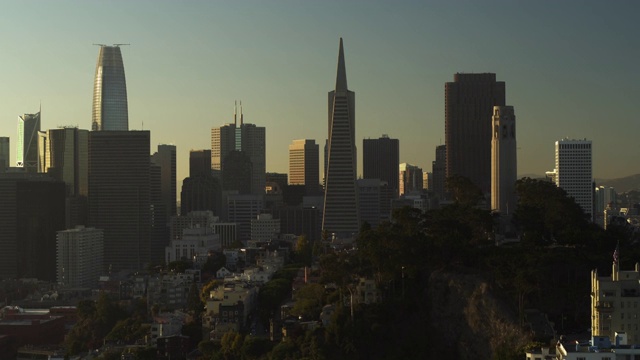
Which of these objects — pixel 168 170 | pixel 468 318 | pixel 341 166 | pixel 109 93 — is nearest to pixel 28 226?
pixel 341 166

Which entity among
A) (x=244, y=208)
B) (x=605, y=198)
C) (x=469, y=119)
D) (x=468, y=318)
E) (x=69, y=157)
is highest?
(x=469, y=119)

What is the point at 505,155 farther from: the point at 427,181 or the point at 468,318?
the point at 427,181

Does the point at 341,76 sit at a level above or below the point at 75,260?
above

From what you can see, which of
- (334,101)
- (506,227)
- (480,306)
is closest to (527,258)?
(480,306)

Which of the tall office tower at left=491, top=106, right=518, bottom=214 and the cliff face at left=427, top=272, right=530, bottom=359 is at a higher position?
the tall office tower at left=491, top=106, right=518, bottom=214

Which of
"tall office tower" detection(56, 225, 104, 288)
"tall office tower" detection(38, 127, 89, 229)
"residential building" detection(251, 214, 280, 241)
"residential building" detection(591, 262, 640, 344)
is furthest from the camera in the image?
"tall office tower" detection(38, 127, 89, 229)

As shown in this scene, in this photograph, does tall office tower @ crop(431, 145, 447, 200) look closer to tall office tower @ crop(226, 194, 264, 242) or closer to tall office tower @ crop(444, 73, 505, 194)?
tall office tower @ crop(444, 73, 505, 194)

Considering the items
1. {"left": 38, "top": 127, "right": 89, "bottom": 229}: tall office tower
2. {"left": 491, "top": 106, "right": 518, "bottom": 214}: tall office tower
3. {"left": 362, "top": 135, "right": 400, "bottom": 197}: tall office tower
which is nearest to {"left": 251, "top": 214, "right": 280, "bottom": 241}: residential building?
{"left": 38, "top": 127, "right": 89, "bottom": 229}: tall office tower

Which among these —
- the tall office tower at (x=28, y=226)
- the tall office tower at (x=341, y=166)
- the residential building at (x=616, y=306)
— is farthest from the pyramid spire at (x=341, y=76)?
the residential building at (x=616, y=306)
